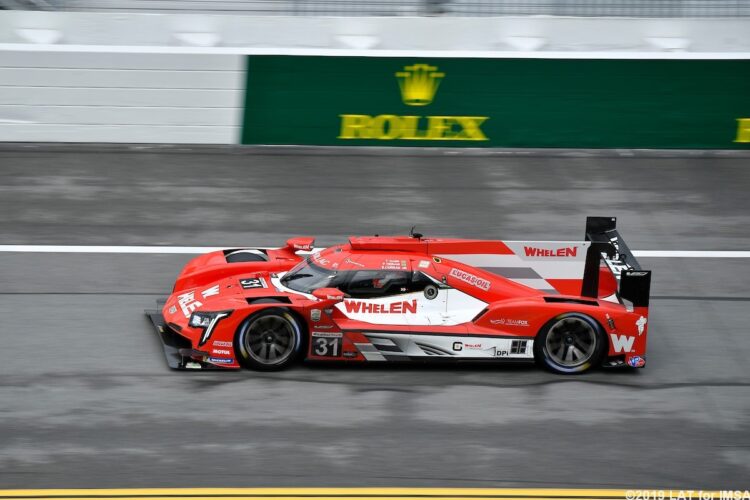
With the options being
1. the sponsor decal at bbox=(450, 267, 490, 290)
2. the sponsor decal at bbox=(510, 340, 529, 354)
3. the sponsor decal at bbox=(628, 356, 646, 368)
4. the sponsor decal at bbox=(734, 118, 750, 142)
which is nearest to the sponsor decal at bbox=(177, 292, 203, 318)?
the sponsor decal at bbox=(450, 267, 490, 290)

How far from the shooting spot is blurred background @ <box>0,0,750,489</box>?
8.70m

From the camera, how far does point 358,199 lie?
1658cm

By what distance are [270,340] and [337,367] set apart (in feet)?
2.30

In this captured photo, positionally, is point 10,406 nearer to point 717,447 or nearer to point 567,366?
point 567,366

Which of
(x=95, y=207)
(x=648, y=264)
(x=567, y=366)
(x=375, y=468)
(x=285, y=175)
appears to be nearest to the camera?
(x=375, y=468)

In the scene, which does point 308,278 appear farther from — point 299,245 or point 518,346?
point 518,346

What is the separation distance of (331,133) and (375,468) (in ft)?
35.3

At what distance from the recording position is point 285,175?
57.0 feet

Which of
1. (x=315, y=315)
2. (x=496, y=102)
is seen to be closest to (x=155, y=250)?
(x=315, y=315)

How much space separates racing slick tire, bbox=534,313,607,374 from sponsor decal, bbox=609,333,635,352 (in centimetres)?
10

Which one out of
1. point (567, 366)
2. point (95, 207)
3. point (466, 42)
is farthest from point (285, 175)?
point (567, 366)

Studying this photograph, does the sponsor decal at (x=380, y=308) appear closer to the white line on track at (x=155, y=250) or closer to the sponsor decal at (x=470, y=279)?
the sponsor decal at (x=470, y=279)

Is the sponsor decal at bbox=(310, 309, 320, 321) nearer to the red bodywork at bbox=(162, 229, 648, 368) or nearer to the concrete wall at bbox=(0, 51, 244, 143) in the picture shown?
the red bodywork at bbox=(162, 229, 648, 368)

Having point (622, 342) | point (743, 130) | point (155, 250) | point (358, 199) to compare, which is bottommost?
point (622, 342)
